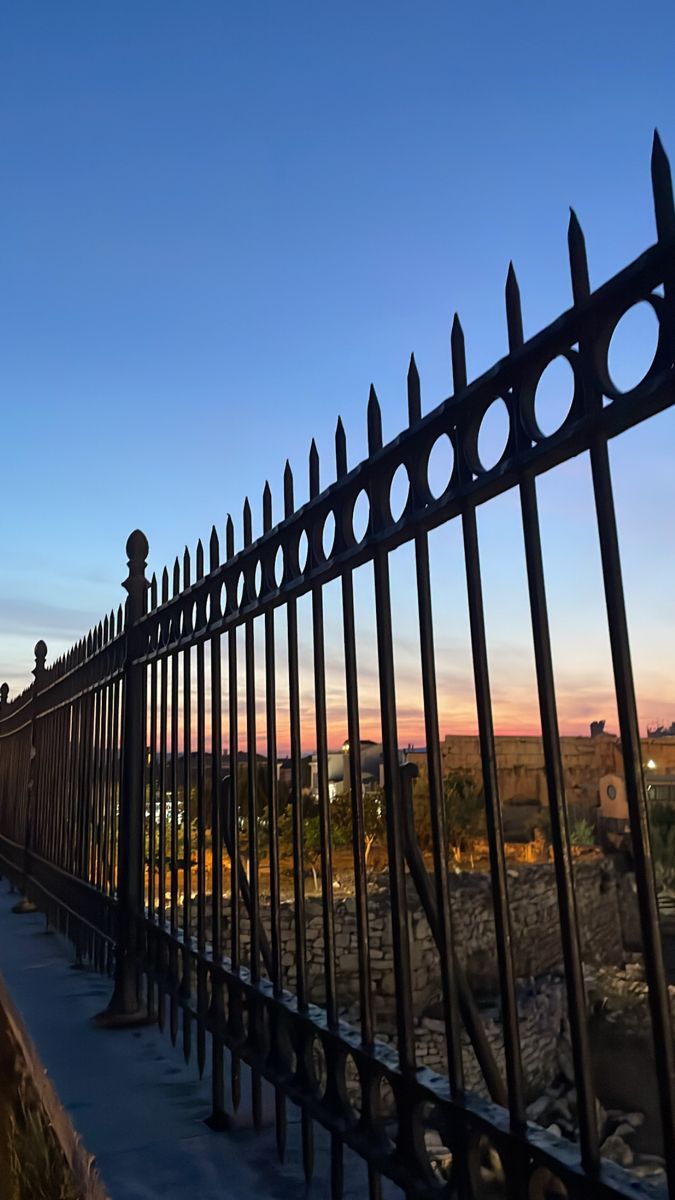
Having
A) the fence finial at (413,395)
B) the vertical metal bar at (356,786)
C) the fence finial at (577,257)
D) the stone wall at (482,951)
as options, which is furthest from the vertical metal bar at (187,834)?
the stone wall at (482,951)

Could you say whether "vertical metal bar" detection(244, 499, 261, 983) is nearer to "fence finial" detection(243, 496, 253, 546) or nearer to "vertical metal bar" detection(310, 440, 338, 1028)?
"fence finial" detection(243, 496, 253, 546)

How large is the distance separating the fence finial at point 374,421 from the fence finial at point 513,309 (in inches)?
23.4

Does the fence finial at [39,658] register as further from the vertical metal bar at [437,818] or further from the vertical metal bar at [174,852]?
the vertical metal bar at [437,818]

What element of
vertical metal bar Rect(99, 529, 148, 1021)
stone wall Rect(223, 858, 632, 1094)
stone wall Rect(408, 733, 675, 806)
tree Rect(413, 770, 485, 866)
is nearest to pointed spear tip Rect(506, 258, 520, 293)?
vertical metal bar Rect(99, 529, 148, 1021)

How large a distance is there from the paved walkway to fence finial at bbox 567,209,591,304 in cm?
254

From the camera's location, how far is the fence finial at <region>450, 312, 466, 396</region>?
80.0 inches

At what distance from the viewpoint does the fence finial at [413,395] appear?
2.20m

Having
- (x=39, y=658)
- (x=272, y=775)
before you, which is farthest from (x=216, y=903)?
(x=39, y=658)

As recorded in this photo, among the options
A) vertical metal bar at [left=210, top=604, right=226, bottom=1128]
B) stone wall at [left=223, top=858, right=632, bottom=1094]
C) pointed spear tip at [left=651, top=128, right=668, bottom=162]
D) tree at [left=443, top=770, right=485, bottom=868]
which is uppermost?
pointed spear tip at [left=651, top=128, right=668, bottom=162]

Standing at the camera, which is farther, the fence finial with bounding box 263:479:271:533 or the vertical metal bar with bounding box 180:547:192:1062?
the vertical metal bar with bounding box 180:547:192:1062

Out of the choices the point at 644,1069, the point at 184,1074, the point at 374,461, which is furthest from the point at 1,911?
the point at 644,1069

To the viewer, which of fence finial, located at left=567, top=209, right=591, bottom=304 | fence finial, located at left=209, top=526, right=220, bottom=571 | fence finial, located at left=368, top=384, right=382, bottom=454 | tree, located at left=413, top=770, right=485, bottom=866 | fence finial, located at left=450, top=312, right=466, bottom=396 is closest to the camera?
fence finial, located at left=567, top=209, right=591, bottom=304

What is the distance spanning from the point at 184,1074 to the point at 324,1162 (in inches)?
44.6

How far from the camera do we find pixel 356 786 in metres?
2.36
